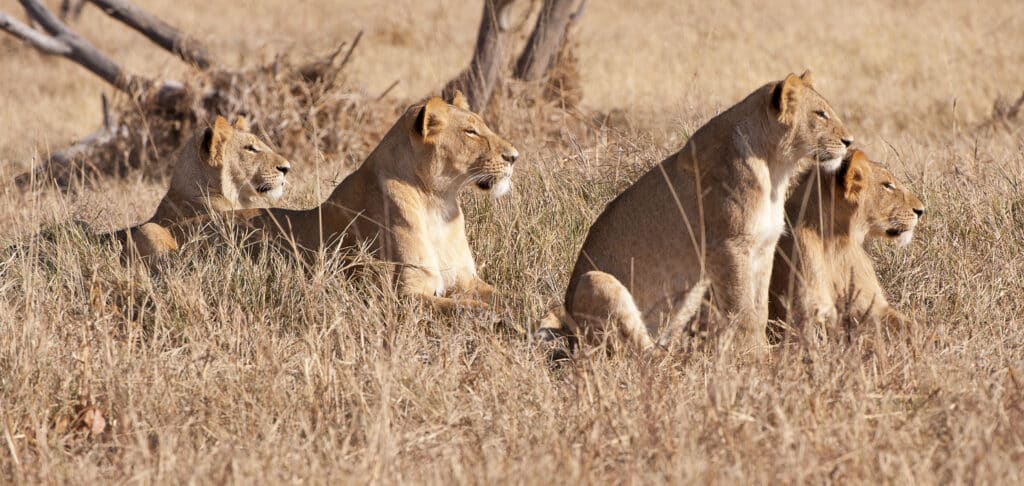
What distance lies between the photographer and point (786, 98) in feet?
15.0

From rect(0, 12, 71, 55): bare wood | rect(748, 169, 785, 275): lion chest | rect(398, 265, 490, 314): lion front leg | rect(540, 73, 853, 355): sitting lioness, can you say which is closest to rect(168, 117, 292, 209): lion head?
rect(398, 265, 490, 314): lion front leg

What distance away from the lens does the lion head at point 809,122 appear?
4.58m

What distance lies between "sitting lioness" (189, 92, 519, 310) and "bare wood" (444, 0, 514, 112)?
4.13m

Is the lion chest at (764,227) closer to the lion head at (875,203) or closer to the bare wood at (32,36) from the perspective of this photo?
the lion head at (875,203)

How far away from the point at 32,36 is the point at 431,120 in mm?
6127

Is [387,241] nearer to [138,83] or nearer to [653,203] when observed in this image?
[653,203]

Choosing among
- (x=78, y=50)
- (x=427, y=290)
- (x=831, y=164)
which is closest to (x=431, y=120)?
(x=427, y=290)

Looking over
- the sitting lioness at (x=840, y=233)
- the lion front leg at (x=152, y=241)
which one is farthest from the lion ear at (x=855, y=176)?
the lion front leg at (x=152, y=241)

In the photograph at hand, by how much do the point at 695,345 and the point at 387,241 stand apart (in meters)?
1.70

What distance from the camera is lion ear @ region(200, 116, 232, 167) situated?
6.82 metres

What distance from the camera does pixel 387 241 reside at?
5410 mm

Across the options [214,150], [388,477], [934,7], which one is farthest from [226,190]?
[934,7]

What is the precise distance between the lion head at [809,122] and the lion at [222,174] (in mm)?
3268

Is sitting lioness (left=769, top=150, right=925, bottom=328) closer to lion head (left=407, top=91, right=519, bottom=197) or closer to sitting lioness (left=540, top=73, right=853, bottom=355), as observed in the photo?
sitting lioness (left=540, top=73, right=853, bottom=355)
